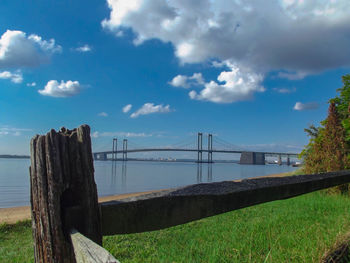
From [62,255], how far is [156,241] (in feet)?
9.50

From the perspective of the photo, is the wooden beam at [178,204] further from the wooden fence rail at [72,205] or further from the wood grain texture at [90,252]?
the wood grain texture at [90,252]

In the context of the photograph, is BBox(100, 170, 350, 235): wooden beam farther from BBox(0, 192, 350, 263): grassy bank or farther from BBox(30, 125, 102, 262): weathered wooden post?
BBox(0, 192, 350, 263): grassy bank

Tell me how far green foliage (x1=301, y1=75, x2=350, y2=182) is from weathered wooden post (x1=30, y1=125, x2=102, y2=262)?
8.16m

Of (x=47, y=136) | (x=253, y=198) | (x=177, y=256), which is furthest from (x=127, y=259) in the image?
(x=47, y=136)

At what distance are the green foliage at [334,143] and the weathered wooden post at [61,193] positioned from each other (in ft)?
26.8

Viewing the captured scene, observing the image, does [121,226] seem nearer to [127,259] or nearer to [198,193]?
[198,193]

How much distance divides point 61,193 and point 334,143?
918 cm

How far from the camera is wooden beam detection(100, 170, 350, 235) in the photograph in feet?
3.02

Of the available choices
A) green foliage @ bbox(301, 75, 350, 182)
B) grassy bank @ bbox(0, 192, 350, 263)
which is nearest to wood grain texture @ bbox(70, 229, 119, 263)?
grassy bank @ bbox(0, 192, 350, 263)

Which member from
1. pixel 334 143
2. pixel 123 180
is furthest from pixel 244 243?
pixel 123 180

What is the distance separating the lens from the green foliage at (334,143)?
811cm

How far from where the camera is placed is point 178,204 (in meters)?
1.02

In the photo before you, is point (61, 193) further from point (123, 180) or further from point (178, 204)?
point (123, 180)

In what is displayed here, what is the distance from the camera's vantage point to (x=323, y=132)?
348 inches
